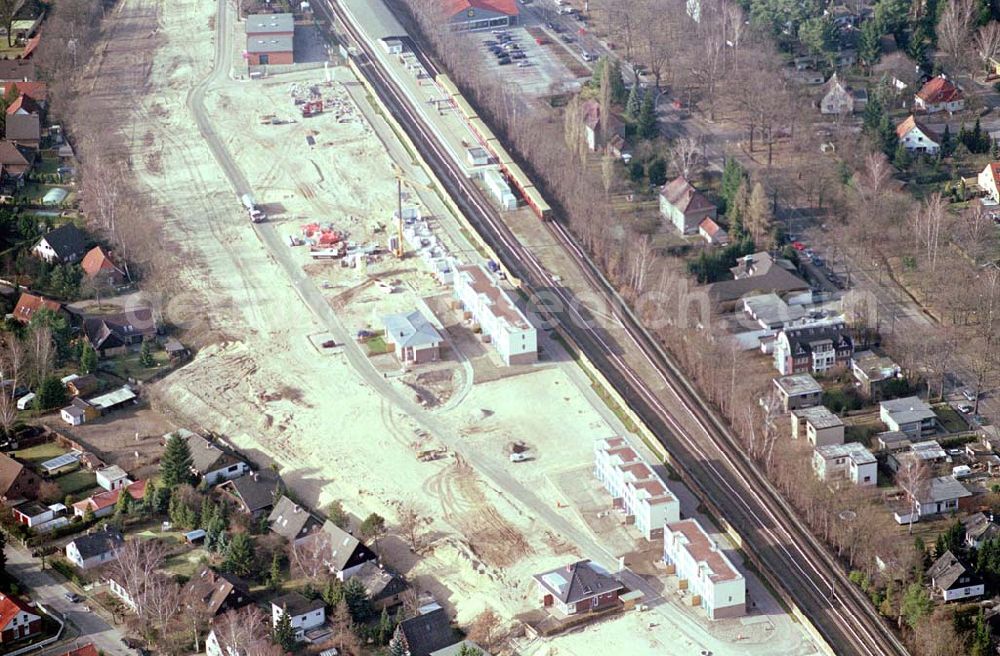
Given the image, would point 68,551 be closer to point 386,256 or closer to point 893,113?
point 386,256

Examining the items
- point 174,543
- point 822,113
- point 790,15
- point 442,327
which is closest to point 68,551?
point 174,543

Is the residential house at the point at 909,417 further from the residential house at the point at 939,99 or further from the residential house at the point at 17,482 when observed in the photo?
the residential house at the point at 939,99

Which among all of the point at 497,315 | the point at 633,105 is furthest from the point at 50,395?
the point at 633,105

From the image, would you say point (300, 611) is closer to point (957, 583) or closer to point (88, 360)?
point (88, 360)

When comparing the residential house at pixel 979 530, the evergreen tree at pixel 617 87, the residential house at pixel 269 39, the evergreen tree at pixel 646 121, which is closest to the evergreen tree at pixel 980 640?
the residential house at pixel 979 530

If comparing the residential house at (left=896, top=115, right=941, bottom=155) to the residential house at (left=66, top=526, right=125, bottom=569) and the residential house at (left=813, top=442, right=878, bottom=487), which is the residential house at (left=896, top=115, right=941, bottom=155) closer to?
the residential house at (left=813, top=442, right=878, bottom=487)

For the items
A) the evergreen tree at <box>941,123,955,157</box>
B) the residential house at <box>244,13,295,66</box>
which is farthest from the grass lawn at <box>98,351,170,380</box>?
the evergreen tree at <box>941,123,955,157</box>
